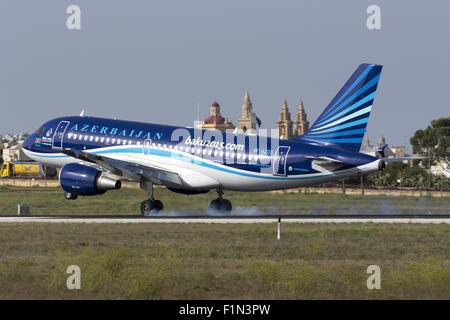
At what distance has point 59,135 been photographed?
182ft

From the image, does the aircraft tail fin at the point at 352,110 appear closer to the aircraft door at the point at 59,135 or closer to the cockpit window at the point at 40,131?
the aircraft door at the point at 59,135

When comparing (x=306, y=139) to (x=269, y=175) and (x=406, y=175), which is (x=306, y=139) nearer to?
(x=269, y=175)

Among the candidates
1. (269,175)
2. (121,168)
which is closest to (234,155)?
(269,175)

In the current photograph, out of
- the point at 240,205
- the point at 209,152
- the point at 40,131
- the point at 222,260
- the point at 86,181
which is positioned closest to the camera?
the point at 222,260

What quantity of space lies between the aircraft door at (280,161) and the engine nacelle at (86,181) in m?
9.61

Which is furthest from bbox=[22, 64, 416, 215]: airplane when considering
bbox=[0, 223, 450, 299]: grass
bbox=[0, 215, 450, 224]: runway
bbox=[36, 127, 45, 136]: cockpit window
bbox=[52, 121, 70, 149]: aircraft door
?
bbox=[0, 223, 450, 299]: grass

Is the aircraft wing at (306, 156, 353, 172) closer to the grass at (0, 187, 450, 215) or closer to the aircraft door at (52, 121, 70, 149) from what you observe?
the grass at (0, 187, 450, 215)

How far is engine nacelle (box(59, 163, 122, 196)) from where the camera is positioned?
49.9 meters

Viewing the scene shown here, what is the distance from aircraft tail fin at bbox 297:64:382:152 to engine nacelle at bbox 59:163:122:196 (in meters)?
13.2

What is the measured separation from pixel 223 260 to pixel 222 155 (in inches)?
765

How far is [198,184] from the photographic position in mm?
51938

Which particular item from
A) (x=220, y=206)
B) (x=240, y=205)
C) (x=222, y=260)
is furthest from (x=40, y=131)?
(x=222, y=260)

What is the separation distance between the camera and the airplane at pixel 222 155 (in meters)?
48.6

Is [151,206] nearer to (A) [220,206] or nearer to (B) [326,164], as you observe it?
(A) [220,206]
